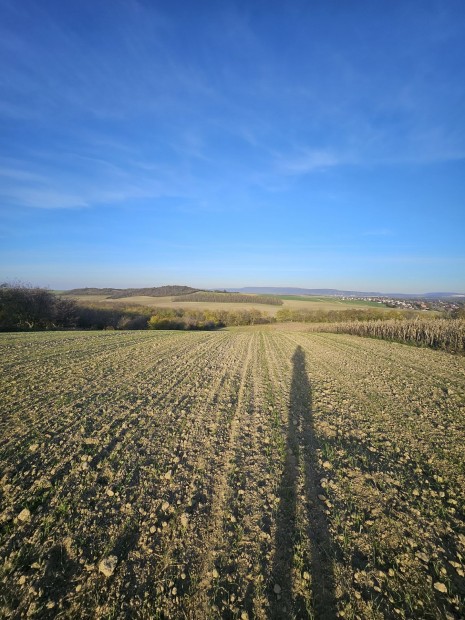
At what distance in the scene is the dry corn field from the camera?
2986mm

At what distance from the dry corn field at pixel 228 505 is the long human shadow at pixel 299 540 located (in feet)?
0.06

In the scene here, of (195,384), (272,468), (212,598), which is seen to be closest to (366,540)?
(272,468)

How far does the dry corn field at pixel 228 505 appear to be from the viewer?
299 cm

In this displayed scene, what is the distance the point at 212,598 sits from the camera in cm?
295

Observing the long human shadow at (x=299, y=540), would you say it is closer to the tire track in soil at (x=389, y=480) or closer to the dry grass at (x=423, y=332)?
the tire track in soil at (x=389, y=480)

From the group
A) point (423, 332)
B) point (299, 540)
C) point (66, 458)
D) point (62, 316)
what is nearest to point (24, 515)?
point (66, 458)

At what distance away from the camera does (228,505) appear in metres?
4.31

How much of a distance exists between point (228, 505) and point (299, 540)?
117cm

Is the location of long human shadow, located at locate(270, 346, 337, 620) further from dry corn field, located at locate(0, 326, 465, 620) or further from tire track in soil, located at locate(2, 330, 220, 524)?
tire track in soil, located at locate(2, 330, 220, 524)

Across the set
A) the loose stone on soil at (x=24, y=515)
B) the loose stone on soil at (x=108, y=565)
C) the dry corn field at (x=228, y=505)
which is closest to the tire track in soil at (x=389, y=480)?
the dry corn field at (x=228, y=505)

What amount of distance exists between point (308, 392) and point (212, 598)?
771 centimetres

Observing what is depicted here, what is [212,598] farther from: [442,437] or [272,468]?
[442,437]

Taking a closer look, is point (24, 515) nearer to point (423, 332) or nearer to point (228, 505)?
point (228, 505)

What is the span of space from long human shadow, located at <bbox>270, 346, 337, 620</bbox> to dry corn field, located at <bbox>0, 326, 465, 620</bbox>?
2 cm
